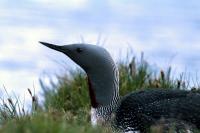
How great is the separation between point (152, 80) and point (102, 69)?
3.80 metres

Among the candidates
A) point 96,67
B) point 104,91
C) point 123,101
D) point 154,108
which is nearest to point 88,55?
point 96,67

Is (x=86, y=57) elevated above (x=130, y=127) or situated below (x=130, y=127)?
above

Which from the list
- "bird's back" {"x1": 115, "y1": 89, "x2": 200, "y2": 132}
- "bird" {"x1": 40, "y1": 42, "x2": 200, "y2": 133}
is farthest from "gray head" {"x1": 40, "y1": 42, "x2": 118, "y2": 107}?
"bird's back" {"x1": 115, "y1": 89, "x2": 200, "y2": 132}

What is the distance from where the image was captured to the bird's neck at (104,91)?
8.31m

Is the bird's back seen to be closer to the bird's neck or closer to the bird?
the bird

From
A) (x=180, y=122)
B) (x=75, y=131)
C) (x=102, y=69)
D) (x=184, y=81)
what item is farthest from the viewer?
(x=184, y=81)

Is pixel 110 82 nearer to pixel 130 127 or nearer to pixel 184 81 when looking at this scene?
pixel 130 127

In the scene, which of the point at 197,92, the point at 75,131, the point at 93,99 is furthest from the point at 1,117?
the point at 75,131

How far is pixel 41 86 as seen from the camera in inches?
Answer: 502

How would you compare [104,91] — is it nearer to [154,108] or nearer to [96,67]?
[96,67]

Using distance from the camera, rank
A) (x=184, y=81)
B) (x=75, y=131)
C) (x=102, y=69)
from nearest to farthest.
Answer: (x=75, y=131), (x=102, y=69), (x=184, y=81)

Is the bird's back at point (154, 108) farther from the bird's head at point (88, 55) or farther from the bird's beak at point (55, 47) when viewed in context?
the bird's beak at point (55, 47)

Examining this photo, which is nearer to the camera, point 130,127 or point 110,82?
point 130,127

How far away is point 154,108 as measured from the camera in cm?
789
